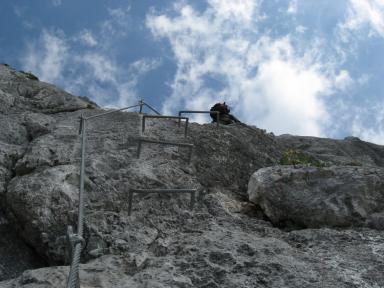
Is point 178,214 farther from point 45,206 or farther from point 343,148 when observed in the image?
point 343,148

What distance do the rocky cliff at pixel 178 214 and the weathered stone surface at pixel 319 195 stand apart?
0.06 ft

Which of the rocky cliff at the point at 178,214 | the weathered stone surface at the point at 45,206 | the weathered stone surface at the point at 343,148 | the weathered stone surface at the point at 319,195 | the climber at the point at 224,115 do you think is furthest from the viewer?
the weathered stone surface at the point at 343,148

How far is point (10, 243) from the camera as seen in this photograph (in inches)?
327

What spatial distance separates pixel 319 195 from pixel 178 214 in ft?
8.04

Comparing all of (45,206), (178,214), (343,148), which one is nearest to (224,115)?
(343,148)

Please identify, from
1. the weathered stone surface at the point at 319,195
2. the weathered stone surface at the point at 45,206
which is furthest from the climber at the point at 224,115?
the weathered stone surface at the point at 45,206

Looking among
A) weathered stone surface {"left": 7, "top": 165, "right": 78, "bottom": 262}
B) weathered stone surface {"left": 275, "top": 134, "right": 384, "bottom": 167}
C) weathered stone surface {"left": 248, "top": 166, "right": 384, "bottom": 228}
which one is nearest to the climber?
weathered stone surface {"left": 275, "top": 134, "right": 384, "bottom": 167}

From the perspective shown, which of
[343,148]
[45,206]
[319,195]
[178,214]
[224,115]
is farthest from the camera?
[343,148]

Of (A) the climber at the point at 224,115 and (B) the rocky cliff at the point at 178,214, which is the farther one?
(A) the climber at the point at 224,115

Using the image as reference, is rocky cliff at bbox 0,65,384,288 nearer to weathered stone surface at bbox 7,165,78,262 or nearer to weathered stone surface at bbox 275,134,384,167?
weathered stone surface at bbox 7,165,78,262

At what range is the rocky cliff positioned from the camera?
6820 mm

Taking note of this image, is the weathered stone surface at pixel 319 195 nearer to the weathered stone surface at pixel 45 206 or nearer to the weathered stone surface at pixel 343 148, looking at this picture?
the weathered stone surface at pixel 45 206

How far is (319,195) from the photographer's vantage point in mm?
9102

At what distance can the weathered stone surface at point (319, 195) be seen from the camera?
8.73 metres
